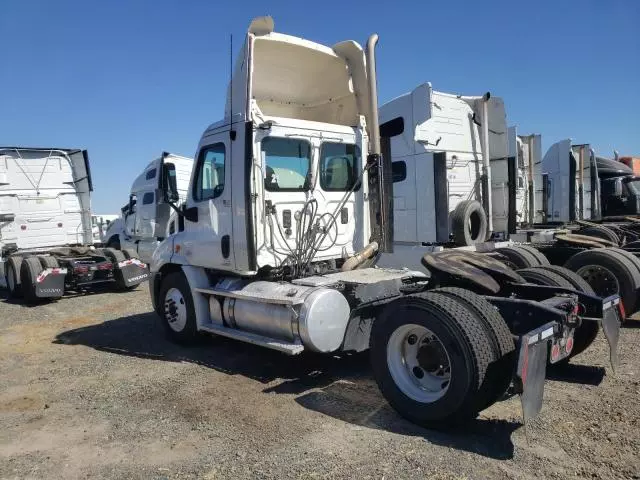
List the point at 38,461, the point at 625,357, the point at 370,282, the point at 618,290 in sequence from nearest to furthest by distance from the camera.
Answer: the point at 38,461, the point at 370,282, the point at 625,357, the point at 618,290

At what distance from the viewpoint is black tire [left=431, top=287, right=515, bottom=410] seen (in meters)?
3.73

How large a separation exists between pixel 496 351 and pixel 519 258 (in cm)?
441

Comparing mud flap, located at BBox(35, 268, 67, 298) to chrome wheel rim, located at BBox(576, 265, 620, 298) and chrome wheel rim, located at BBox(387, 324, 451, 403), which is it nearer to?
chrome wheel rim, located at BBox(387, 324, 451, 403)

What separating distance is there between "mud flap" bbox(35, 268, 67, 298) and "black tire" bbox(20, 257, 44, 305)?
11 cm

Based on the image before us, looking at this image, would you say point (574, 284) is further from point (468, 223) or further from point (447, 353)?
point (468, 223)

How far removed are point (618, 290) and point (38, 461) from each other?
712 centimetres

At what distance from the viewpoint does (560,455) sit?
355 centimetres

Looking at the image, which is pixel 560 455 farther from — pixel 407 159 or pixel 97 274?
pixel 97 274

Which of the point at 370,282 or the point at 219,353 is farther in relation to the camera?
the point at 219,353

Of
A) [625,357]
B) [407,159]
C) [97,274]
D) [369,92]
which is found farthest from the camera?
[97,274]

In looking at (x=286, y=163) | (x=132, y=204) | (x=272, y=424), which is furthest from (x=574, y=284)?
(x=132, y=204)

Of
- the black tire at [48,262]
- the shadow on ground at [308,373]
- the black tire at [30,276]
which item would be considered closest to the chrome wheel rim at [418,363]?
the shadow on ground at [308,373]

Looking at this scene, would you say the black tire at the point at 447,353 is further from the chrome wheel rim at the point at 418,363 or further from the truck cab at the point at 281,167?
the truck cab at the point at 281,167

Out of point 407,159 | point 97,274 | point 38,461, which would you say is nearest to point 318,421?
point 38,461
